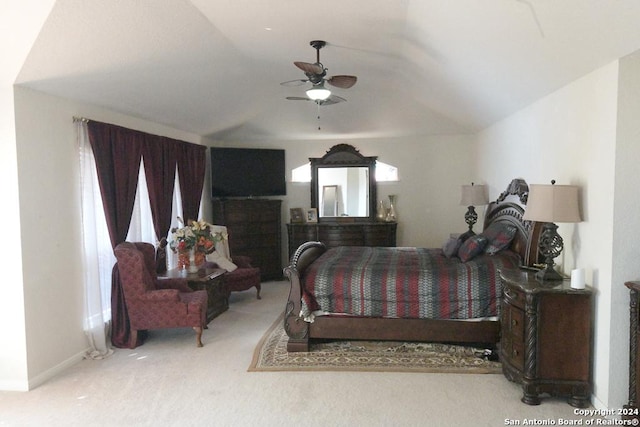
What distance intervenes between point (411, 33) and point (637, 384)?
10.1ft

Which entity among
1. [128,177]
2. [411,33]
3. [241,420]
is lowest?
[241,420]

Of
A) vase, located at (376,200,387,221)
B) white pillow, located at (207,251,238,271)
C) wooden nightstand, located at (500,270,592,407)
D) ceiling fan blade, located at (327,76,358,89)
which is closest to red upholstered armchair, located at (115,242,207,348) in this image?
white pillow, located at (207,251,238,271)

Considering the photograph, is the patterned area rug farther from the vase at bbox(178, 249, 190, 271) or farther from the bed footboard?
the vase at bbox(178, 249, 190, 271)

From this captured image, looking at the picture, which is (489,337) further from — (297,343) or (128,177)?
(128,177)

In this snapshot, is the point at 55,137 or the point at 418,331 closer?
the point at 55,137

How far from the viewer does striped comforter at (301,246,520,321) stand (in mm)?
4066

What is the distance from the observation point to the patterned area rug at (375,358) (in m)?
3.87

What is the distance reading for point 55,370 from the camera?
385 centimetres

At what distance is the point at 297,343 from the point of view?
13.9 feet

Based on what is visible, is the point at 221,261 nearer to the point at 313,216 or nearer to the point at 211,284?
the point at 211,284

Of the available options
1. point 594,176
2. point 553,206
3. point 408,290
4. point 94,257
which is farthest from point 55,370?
point 594,176

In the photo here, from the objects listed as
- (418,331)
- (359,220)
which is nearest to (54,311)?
(418,331)

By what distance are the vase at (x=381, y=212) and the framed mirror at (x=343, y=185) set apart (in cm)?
Result: 10

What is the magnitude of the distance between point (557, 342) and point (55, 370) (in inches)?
156
